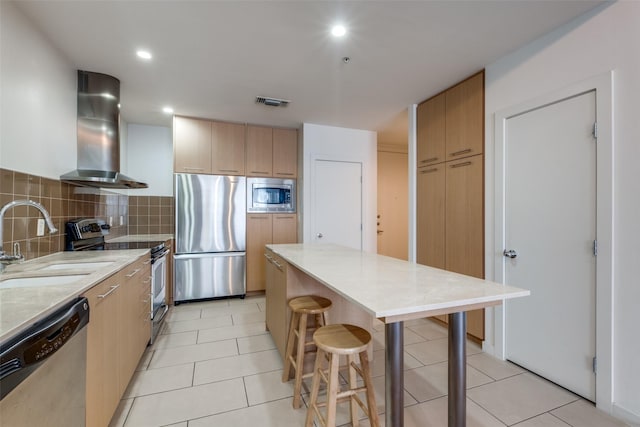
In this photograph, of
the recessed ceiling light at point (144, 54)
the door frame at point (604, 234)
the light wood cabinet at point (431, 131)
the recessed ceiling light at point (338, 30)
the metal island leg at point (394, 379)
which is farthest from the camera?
the light wood cabinet at point (431, 131)

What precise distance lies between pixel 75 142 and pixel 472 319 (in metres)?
4.01

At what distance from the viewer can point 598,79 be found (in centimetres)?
175

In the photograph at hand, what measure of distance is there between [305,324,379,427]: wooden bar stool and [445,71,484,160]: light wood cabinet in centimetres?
209

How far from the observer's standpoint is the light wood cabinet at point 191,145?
3676 millimetres

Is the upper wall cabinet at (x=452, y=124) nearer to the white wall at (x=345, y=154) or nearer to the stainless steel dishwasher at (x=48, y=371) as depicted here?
the white wall at (x=345, y=154)

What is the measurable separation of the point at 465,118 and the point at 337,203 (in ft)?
6.71

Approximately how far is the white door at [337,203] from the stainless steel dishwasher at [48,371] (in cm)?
306

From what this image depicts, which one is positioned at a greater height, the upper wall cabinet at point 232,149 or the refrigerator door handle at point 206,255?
the upper wall cabinet at point 232,149

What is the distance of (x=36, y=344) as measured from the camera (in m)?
0.88

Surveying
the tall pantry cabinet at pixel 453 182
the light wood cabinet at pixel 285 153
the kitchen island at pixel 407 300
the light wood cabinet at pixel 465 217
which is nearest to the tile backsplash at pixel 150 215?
the light wood cabinet at pixel 285 153

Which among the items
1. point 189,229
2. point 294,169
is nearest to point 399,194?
point 294,169

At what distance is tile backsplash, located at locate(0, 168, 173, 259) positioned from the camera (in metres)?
1.66

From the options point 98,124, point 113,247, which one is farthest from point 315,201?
point 98,124

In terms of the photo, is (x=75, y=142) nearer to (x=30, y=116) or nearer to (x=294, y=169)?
(x=30, y=116)
